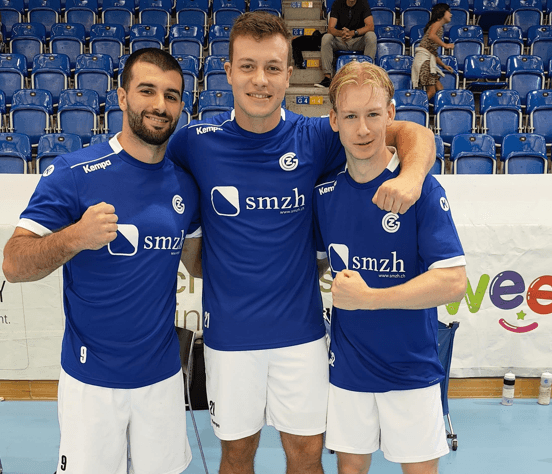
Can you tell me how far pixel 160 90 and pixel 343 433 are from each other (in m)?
1.57

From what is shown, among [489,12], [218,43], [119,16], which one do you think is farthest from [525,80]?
[119,16]

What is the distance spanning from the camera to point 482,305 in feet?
13.1

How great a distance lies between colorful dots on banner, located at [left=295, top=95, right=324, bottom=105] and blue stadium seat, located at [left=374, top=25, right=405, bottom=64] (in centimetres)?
143

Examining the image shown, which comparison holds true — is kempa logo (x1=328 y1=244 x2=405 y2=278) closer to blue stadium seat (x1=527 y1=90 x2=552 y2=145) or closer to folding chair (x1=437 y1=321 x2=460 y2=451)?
folding chair (x1=437 y1=321 x2=460 y2=451)

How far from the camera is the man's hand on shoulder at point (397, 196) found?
194 cm

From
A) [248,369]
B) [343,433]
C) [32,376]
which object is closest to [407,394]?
[343,433]

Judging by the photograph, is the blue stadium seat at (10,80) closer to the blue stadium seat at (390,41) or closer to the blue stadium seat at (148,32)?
the blue stadium seat at (148,32)

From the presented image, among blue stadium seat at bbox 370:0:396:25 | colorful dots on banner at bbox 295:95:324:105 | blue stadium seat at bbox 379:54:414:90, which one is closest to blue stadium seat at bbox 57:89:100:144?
colorful dots on banner at bbox 295:95:324:105

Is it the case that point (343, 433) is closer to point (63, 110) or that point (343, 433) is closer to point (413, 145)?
point (413, 145)

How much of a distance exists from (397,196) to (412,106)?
581 centimetres

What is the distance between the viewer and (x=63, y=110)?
7.62 meters

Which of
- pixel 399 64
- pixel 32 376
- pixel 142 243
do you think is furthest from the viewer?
pixel 399 64

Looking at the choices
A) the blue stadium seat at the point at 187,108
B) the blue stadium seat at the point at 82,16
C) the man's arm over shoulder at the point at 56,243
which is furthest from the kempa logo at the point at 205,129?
the blue stadium seat at the point at 82,16

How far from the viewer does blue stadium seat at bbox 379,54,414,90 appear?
341 inches
